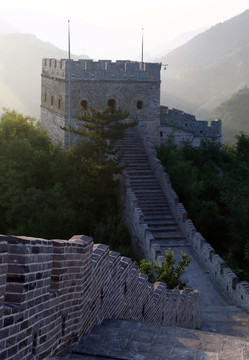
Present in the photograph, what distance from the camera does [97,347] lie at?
648 cm

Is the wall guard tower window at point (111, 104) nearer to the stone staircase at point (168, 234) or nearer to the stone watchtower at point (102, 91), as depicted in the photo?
the stone watchtower at point (102, 91)

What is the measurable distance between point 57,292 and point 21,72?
14621 centimetres

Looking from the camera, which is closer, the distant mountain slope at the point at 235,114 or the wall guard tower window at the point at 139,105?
the wall guard tower window at the point at 139,105

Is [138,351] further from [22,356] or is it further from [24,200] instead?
[24,200]

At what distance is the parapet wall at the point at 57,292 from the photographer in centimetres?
489

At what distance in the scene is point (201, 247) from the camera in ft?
66.1

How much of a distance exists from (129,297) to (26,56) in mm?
151784

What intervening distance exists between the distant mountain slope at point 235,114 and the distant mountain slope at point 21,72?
45.5 meters

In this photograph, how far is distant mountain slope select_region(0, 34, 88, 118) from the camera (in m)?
135

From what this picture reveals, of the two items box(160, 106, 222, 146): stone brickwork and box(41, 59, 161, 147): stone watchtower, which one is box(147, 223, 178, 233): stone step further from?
box(160, 106, 222, 146): stone brickwork

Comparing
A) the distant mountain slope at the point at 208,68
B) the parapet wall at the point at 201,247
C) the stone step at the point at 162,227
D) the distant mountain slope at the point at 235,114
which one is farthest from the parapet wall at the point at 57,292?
the distant mountain slope at the point at 208,68

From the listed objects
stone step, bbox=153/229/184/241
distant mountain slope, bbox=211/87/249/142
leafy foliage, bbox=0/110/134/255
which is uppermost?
distant mountain slope, bbox=211/87/249/142

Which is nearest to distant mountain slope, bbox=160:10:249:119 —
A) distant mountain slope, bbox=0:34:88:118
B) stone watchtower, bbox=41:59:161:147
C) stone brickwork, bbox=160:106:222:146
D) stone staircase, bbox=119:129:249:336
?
distant mountain slope, bbox=0:34:88:118

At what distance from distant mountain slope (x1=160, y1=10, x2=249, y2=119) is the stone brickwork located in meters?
98.9
